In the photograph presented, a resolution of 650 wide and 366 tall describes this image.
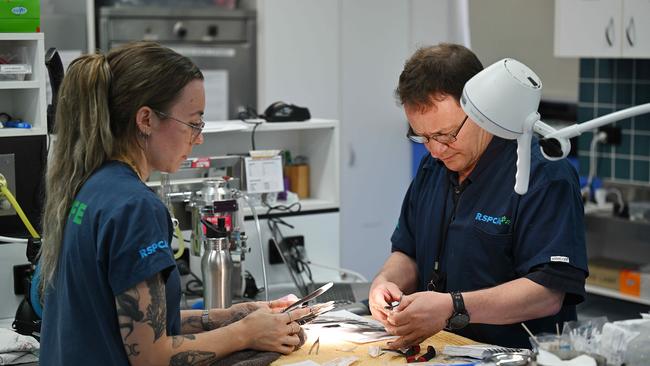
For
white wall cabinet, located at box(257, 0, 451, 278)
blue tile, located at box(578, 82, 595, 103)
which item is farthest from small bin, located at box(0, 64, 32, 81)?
blue tile, located at box(578, 82, 595, 103)

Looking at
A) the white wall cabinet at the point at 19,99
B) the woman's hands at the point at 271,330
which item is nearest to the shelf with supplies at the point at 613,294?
the woman's hands at the point at 271,330

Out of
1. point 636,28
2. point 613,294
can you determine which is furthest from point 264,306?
point 636,28

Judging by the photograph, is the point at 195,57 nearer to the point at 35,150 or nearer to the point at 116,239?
the point at 35,150

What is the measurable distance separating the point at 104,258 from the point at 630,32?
10.2 ft

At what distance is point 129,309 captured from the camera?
1.75 m

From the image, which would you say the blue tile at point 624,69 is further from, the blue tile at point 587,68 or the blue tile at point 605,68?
the blue tile at point 587,68

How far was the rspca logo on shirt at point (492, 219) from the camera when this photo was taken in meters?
2.29

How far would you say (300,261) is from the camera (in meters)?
3.25

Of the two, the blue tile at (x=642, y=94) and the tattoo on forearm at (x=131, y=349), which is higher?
the blue tile at (x=642, y=94)

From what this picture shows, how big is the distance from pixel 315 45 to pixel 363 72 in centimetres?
43

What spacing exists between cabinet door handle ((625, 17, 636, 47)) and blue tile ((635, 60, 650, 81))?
33 cm

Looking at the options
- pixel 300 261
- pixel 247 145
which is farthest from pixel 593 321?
pixel 247 145

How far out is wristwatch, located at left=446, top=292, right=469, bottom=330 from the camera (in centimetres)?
218

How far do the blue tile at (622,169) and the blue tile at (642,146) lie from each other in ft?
0.24
